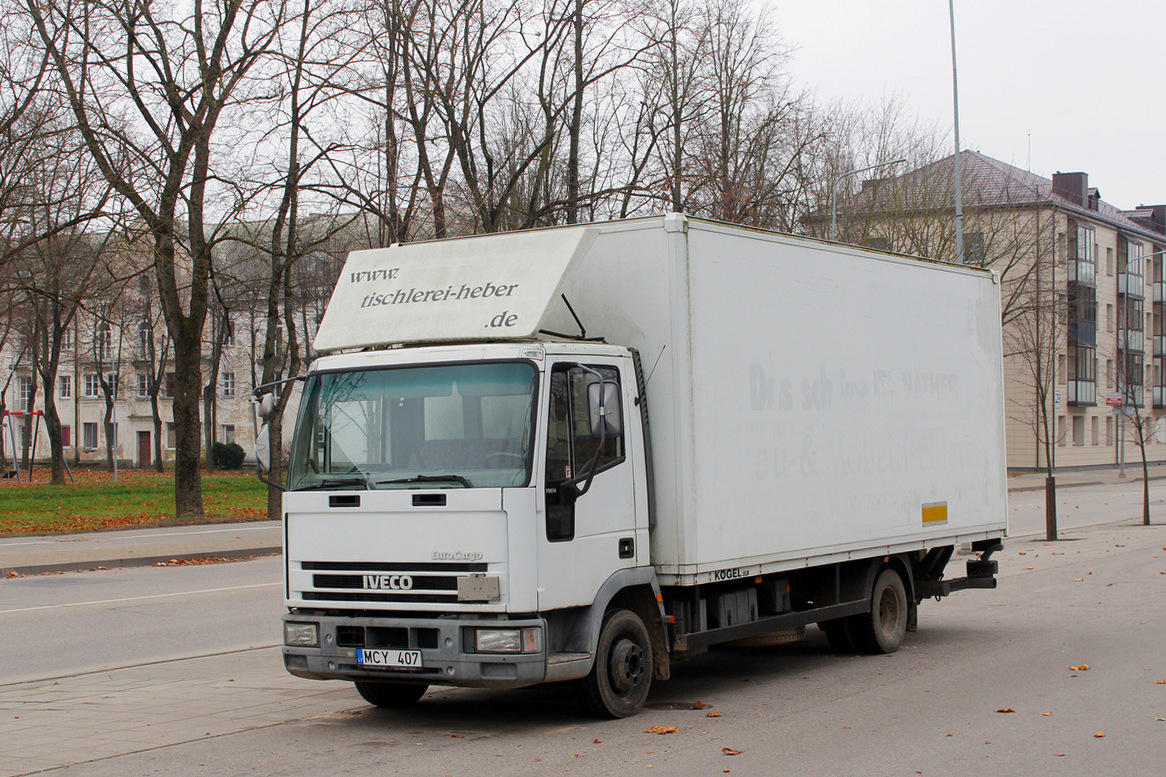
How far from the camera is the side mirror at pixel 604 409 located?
7.82 m

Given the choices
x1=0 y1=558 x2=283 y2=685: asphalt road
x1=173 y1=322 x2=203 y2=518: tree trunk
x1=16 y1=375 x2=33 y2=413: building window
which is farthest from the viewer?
x1=16 y1=375 x2=33 y2=413: building window

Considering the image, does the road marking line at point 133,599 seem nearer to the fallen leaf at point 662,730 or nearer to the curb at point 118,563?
the curb at point 118,563

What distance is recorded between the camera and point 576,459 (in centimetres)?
780

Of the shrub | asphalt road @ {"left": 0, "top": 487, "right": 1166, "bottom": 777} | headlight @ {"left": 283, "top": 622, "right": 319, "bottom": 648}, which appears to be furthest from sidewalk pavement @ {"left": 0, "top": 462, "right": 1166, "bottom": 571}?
the shrub

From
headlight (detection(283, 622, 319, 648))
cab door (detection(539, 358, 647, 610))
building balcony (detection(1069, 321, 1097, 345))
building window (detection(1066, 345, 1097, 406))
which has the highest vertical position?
building balcony (detection(1069, 321, 1097, 345))

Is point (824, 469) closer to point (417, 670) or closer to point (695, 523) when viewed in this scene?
point (695, 523)

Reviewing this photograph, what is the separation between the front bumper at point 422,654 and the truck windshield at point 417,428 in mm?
816

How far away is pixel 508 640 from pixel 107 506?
30.6m

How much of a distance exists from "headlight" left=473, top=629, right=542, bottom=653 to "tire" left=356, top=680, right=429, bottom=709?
1476mm

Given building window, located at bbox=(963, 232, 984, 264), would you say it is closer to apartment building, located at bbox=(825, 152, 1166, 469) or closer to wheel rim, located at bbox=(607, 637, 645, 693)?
apartment building, located at bbox=(825, 152, 1166, 469)

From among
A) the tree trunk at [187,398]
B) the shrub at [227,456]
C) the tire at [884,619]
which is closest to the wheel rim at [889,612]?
the tire at [884,619]

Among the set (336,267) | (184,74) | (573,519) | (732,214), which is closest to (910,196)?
(732,214)

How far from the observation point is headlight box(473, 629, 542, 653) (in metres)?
7.45

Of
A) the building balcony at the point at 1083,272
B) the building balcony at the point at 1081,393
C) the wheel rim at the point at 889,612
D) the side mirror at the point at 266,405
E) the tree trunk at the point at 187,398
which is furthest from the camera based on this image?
the building balcony at the point at 1081,393
